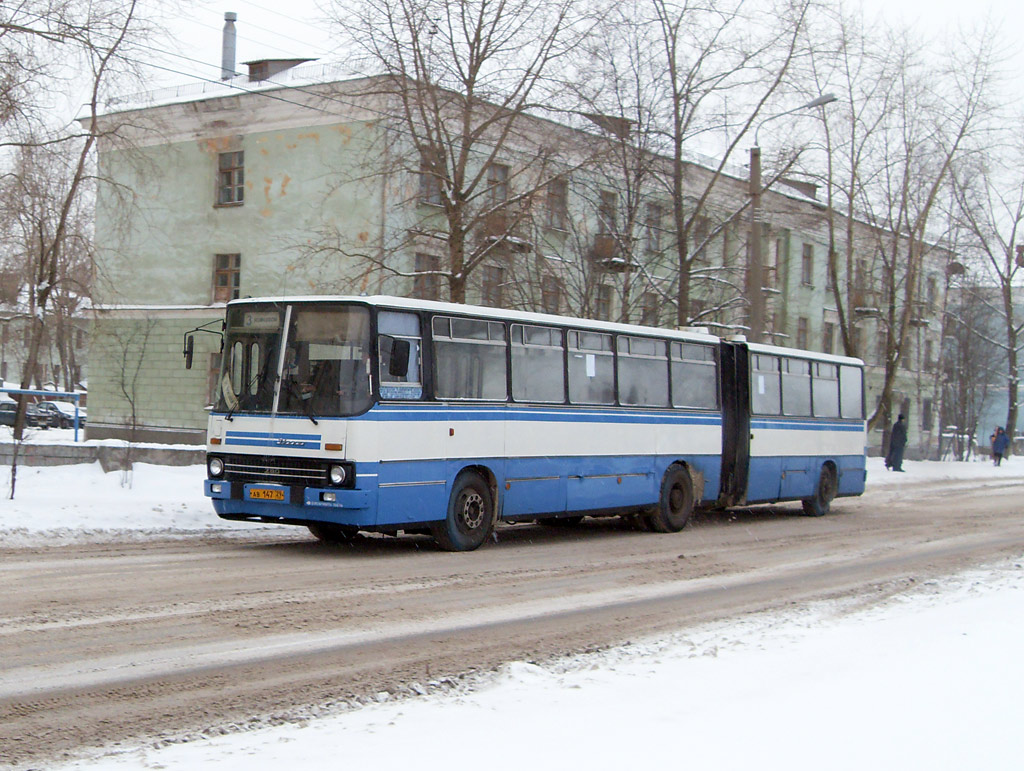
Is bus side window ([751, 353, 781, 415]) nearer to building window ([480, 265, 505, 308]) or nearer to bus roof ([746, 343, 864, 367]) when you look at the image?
bus roof ([746, 343, 864, 367])

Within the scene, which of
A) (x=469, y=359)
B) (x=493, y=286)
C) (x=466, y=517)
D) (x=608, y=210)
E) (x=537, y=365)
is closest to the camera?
(x=466, y=517)

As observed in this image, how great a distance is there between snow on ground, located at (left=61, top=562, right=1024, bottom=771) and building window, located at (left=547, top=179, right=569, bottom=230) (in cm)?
1849

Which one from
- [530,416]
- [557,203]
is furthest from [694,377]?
[557,203]

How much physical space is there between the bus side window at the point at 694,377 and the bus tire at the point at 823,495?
454 cm

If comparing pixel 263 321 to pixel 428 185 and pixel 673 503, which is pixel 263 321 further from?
pixel 428 185

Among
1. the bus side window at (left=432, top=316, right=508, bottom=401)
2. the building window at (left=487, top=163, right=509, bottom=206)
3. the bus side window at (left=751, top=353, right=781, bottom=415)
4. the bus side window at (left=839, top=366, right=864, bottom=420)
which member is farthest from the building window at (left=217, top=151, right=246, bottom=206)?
the bus side window at (left=432, top=316, right=508, bottom=401)

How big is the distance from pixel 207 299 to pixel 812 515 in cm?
2483

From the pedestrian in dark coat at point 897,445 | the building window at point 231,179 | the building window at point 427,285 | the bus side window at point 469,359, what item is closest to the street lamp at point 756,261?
the building window at point 427,285

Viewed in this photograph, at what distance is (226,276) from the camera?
4147 cm

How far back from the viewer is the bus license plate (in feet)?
44.2

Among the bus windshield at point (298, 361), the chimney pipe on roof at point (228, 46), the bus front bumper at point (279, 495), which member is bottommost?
the bus front bumper at point (279, 495)

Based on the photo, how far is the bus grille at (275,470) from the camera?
43.7 feet

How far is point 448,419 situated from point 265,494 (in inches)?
87.7

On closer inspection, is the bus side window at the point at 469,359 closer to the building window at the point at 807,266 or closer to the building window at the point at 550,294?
the building window at the point at 550,294
